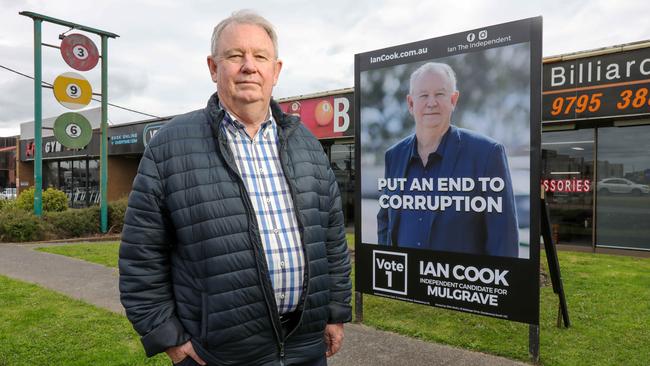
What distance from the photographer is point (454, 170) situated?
13.5ft

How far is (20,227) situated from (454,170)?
11.2m

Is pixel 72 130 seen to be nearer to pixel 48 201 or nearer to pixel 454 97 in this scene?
pixel 48 201

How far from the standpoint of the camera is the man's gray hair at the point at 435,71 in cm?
416

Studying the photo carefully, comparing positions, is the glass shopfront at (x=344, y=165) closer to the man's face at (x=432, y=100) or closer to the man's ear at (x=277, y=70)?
the man's face at (x=432, y=100)

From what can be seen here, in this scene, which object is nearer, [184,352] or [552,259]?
[184,352]

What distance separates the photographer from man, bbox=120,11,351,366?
72.4 inches

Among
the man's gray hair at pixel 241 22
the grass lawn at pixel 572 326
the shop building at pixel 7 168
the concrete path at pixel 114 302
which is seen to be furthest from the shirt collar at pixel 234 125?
the shop building at pixel 7 168

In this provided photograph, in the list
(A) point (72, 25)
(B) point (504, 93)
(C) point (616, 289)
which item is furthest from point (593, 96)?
(A) point (72, 25)

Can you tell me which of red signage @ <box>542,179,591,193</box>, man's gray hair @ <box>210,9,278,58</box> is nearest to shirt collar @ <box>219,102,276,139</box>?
man's gray hair @ <box>210,9,278,58</box>

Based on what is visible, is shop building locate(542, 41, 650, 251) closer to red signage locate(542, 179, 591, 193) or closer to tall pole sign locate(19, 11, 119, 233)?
red signage locate(542, 179, 591, 193)

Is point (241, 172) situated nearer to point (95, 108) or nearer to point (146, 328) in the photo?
point (146, 328)

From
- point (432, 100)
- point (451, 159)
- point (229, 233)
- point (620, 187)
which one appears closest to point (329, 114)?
point (620, 187)

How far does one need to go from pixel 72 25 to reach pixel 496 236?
40.6 feet

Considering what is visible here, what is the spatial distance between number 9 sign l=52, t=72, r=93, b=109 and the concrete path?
4002 mm
